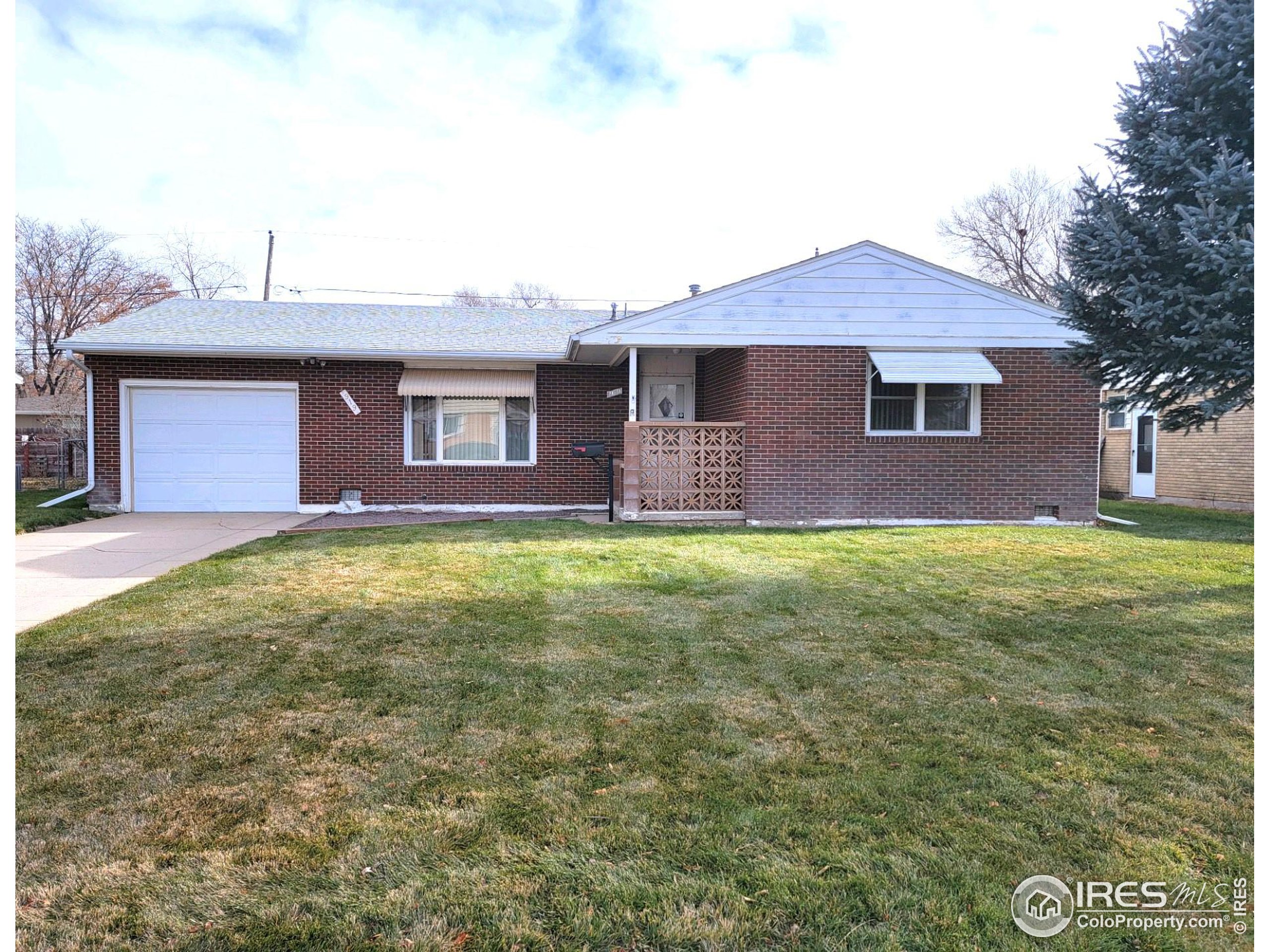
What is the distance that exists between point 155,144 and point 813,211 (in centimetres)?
1762

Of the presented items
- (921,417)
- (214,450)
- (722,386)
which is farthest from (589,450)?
(214,450)

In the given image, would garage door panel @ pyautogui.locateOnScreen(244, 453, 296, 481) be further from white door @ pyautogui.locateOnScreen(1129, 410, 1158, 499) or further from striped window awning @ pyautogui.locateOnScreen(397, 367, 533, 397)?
white door @ pyautogui.locateOnScreen(1129, 410, 1158, 499)

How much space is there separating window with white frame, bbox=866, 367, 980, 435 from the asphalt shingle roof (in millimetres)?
5072

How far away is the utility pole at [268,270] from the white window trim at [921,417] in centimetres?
2661

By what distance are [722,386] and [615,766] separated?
980 centimetres

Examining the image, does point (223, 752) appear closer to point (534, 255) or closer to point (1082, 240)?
point (1082, 240)

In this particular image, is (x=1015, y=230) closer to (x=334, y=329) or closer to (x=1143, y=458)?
(x=1143, y=458)

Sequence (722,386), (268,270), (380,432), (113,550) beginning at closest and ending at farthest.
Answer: (113,550)
(722,386)
(380,432)
(268,270)

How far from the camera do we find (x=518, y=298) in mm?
35281

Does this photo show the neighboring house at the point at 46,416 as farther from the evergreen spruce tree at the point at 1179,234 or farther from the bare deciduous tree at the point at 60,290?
the evergreen spruce tree at the point at 1179,234

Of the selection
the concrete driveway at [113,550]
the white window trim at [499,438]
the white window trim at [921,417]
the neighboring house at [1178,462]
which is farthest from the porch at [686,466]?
the neighboring house at [1178,462]

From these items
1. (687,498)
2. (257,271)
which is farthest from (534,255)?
(687,498)

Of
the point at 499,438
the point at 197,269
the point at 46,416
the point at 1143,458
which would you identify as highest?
the point at 197,269

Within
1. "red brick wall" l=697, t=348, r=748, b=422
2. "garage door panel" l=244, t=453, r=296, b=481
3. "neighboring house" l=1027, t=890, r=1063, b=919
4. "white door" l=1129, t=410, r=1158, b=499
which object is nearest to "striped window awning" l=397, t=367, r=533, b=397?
"garage door panel" l=244, t=453, r=296, b=481
